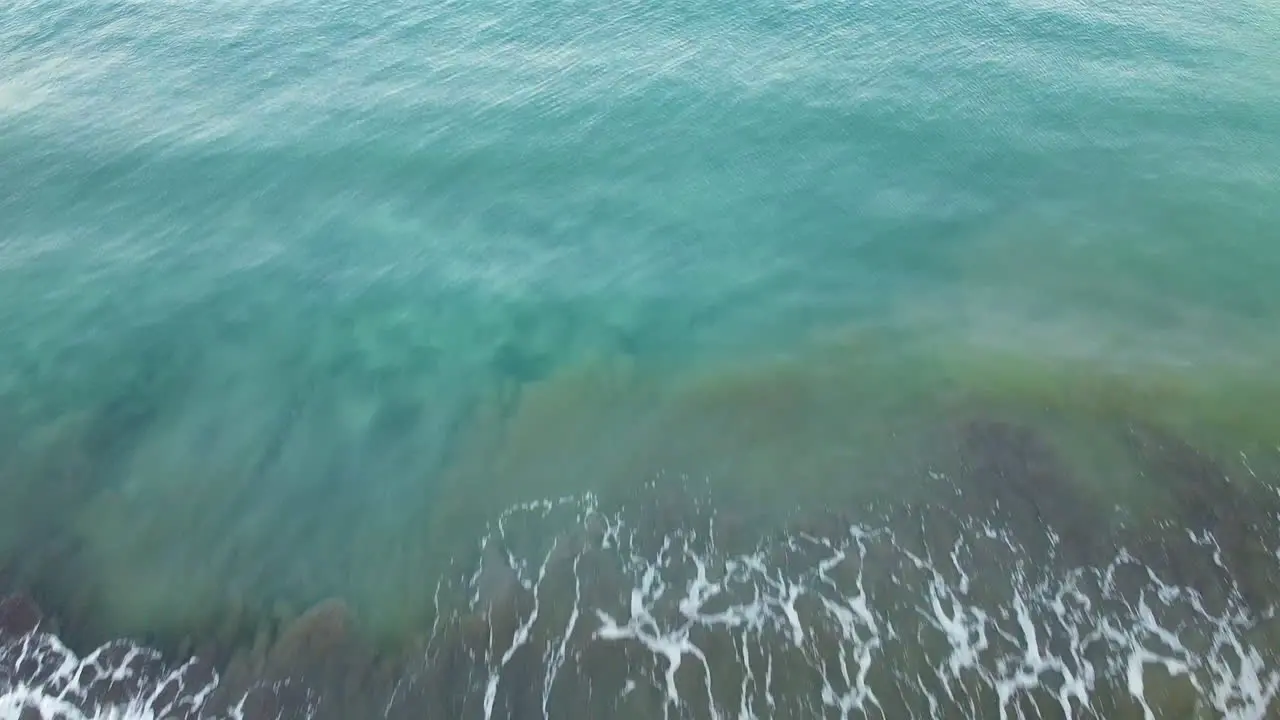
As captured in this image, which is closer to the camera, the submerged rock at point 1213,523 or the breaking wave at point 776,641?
the breaking wave at point 776,641

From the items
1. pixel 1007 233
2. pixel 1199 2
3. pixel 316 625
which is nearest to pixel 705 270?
pixel 1007 233

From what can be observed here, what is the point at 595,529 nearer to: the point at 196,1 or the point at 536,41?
the point at 536,41

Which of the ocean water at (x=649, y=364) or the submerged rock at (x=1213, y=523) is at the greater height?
the ocean water at (x=649, y=364)

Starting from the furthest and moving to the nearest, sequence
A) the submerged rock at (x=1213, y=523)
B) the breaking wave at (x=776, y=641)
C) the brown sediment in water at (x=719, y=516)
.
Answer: the submerged rock at (x=1213, y=523)
the brown sediment in water at (x=719, y=516)
the breaking wave at (x=776, y=641)

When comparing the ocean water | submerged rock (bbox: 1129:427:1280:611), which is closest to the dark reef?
submerged rock (bbox: 1129:427:1280:611)

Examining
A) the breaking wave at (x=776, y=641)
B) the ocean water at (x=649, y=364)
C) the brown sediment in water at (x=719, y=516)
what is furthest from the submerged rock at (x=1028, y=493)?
the breaking wave at (x=776, y=641)

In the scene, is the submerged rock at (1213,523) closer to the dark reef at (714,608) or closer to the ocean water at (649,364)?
the dark reef at (714,608)

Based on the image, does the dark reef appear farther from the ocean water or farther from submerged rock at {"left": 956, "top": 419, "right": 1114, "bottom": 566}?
the ocean water

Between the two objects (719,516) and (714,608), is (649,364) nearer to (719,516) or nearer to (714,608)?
(719,516)
